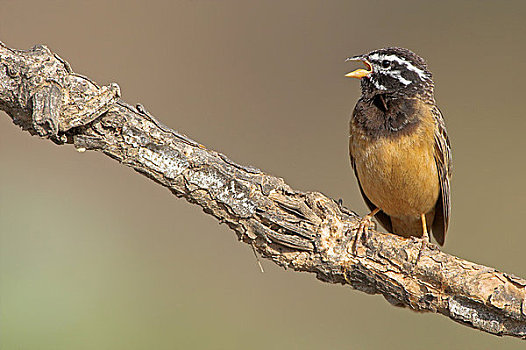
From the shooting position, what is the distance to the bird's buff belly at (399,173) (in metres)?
4.57

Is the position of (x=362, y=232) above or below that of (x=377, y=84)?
below

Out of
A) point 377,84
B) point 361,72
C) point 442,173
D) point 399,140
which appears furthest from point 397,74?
point 442,173

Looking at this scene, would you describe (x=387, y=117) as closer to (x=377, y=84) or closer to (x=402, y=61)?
(x=377, y=84)

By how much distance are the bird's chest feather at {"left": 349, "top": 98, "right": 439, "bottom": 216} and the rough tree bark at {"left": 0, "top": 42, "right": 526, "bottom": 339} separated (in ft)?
2.79

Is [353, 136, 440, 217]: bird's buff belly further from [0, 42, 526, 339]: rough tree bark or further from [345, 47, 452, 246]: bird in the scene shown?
[0, 42, 526, 339]: rough tree bark

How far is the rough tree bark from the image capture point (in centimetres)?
349

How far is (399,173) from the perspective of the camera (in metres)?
4.62

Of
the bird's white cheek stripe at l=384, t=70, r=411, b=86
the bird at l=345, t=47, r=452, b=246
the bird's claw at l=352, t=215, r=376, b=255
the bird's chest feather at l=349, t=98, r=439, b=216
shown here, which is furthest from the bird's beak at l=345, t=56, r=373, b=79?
the bird's claw at l=352, t=215, r=376, b=255

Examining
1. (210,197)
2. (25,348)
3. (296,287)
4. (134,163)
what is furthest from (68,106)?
(296,287)

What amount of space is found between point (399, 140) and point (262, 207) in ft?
4.55

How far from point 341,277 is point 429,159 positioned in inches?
55.0

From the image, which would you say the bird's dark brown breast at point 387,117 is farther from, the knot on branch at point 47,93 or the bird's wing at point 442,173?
the knot on branch at point 47,93

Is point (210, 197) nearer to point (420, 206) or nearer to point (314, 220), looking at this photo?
point (314, 220)

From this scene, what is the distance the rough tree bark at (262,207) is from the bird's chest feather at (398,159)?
0.85 m
